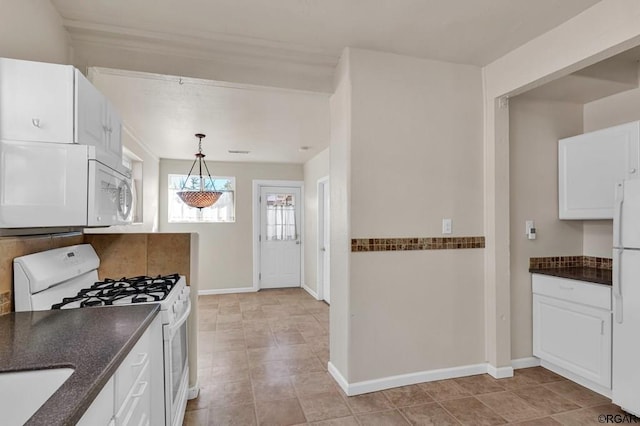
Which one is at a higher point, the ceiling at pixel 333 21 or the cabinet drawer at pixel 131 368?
the ceiling at pixel 333 21

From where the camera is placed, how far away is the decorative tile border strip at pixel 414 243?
2.58m

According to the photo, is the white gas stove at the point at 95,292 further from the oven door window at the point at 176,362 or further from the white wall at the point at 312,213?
the white wall at the point at 312,213

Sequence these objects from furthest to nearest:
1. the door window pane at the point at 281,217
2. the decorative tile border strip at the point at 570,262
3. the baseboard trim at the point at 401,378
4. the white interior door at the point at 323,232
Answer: the door window pane at the point at 281,217, the white interior door at the point at 323,232, the decorative tile border strip at the point at 570,262, the baseboard trim at the point at 401,378

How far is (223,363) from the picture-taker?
3.12 meters

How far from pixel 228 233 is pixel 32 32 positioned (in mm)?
4691

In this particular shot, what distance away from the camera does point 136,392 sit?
136cm

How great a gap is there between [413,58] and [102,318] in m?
2.71

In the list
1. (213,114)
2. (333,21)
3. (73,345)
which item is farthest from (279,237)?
(73,345)

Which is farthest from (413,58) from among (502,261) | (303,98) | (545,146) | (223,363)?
(223,363)

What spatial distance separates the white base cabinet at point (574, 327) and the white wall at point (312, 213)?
3.40m

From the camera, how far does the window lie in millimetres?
6121

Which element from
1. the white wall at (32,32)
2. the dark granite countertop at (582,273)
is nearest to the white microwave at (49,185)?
the white wall at (32,32)

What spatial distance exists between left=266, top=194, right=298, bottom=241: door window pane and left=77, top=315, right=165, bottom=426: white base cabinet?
4.87m

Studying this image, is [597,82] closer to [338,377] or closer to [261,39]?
[261,39]
